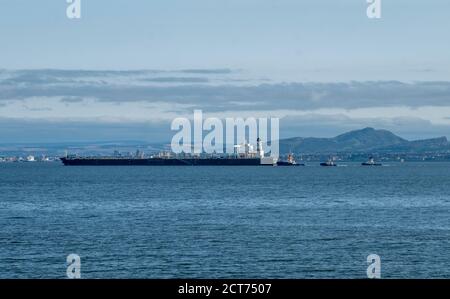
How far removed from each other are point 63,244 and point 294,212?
31426 millimetres

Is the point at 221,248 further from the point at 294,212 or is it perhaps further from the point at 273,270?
the point at 294,212

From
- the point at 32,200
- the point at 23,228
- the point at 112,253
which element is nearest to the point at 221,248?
the point at 112,253

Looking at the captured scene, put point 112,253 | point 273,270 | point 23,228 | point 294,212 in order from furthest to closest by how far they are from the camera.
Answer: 1. point 294,212
2. point 23,228
3. point 112,253
4. point 273,270

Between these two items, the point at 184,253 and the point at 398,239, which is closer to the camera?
the point at 184,253

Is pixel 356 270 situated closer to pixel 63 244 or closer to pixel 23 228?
pixel 63 244

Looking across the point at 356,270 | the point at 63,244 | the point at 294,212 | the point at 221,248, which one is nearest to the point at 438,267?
the point at 356,270

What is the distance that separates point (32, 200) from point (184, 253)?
56.7m

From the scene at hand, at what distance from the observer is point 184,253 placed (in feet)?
147
